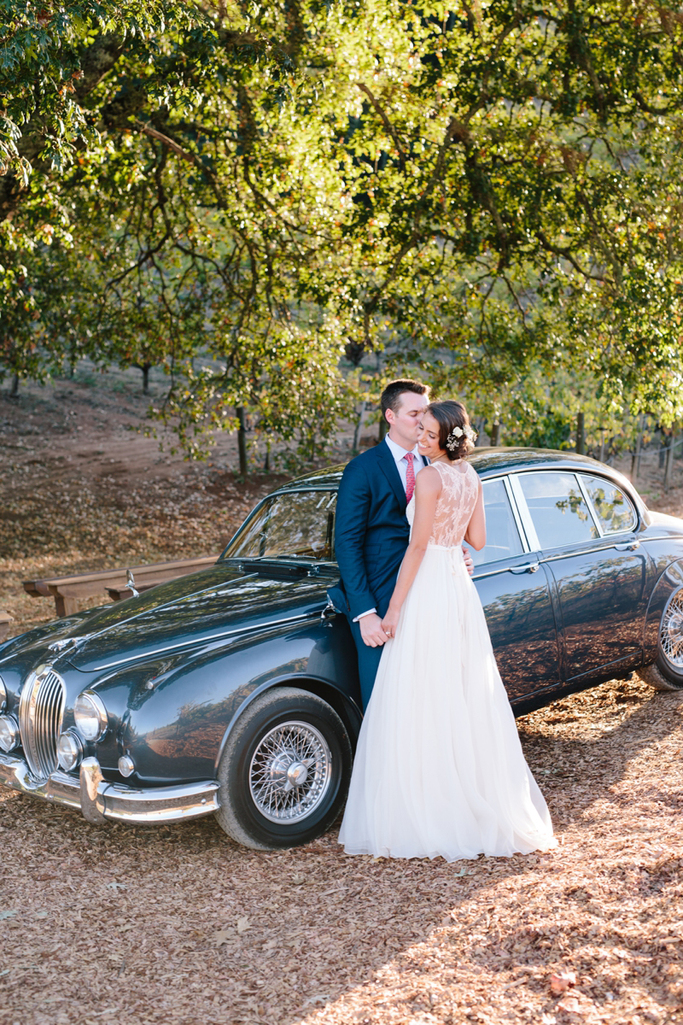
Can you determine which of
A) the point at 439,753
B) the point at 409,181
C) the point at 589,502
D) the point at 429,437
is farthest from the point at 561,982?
the point at 409,181

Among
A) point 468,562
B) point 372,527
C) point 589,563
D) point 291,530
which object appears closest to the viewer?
point 372,527

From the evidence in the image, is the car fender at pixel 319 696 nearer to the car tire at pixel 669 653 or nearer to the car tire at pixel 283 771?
the car tire at pixel 283 771

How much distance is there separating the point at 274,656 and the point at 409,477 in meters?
1.15

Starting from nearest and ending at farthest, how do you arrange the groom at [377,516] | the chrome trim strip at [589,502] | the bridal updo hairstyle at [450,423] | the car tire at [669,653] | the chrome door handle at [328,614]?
the bridal updo hairstyle at [450,423], the groom at [377,516], the chrome door handle at [328,614], the chrome trim strip at [589,502], the car tire at [669,653]

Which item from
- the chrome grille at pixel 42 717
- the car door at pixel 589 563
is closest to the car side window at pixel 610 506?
the car door at pixel 589 563

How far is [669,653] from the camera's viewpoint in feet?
21.2

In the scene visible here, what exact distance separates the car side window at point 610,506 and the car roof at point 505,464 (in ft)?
0.25

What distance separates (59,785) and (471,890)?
6.35 feet

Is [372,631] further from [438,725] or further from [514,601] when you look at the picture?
[514,601]

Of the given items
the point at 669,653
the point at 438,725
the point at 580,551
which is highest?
the point at 580,551

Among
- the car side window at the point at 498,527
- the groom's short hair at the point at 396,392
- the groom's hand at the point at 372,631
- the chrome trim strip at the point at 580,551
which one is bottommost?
the groom's hand at the point at 372,631

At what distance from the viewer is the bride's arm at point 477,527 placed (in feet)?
15.2

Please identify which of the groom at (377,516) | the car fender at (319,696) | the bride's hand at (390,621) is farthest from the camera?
the groom at (377,516)

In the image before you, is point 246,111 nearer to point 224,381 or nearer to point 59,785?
point 224,381
